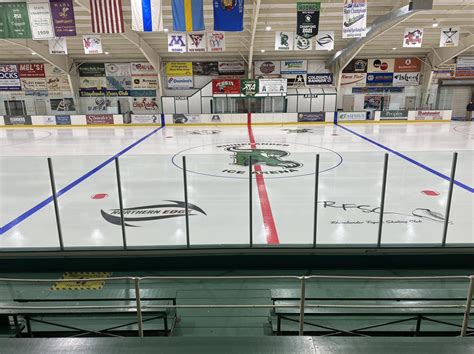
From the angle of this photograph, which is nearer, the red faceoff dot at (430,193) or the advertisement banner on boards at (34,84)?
the red faceoff dot at (430,193)

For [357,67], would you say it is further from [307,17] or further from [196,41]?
[307,17]

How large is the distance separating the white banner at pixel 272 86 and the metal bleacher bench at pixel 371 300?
69.2 ft

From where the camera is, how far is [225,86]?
23656mm

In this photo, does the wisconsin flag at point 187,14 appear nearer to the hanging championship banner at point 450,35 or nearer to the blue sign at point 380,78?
the hanging championship banner at point 450,35

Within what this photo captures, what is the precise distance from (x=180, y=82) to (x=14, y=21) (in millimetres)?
15309

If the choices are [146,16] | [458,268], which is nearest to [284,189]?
[458,268]

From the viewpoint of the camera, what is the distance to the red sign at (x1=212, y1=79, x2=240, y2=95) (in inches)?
927

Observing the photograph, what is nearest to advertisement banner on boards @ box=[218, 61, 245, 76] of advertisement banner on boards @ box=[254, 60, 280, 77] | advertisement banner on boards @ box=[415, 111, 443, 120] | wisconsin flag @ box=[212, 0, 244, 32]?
advertisement banner on boards @ box=[254, 60, 280, 77]

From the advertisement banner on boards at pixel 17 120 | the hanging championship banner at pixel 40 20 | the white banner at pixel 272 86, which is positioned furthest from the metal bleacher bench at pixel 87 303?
the advertisement banner on boards at pixel 17 120

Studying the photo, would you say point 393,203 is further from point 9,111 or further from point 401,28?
point 9,111

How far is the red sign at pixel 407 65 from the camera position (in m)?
26.0

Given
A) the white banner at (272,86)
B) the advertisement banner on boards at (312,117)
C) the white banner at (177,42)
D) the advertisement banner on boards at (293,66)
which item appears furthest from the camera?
the advertisement banner on boards at (293,66)

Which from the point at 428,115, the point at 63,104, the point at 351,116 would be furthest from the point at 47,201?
the point at 428,115

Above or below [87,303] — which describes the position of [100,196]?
below
